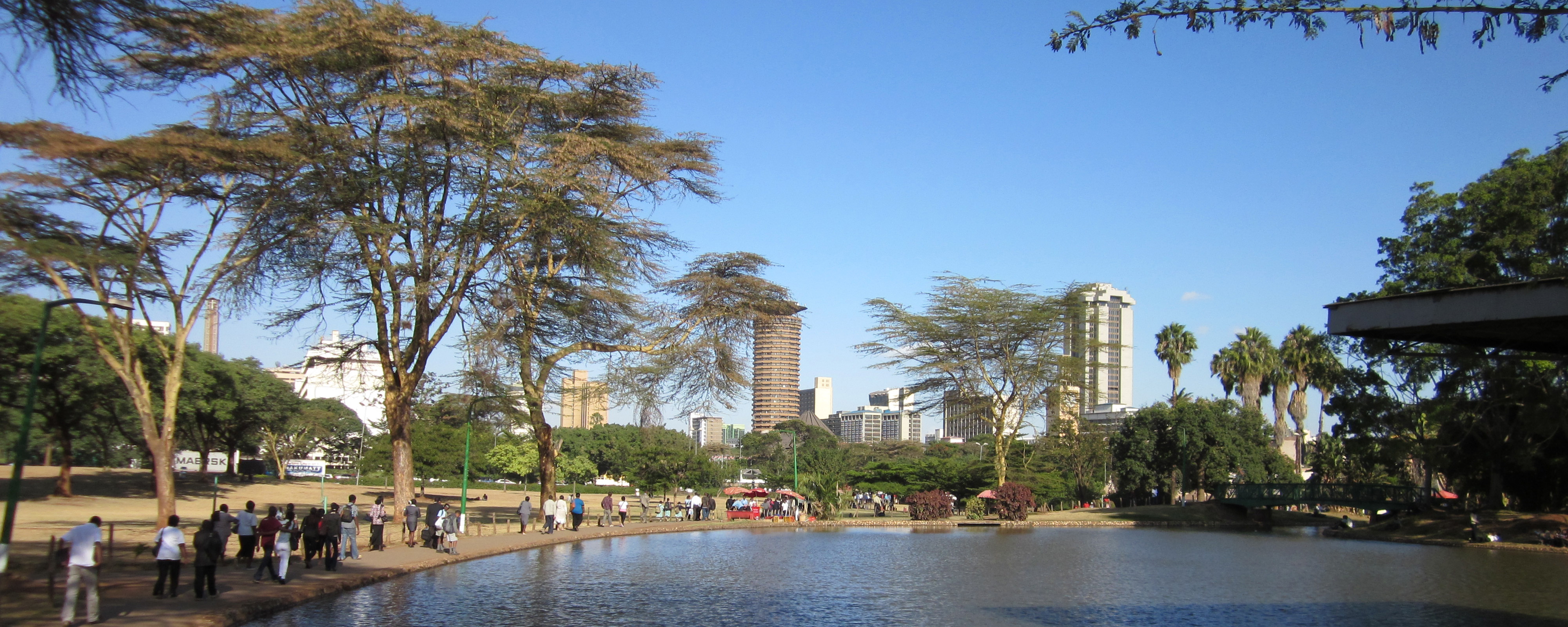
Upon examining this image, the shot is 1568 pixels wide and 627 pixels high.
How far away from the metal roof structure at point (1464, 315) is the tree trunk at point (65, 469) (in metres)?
45.1

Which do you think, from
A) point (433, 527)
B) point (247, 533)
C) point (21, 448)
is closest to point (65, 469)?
point (433, 527)

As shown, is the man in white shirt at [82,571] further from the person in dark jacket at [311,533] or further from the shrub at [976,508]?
the shrub at [976,508]

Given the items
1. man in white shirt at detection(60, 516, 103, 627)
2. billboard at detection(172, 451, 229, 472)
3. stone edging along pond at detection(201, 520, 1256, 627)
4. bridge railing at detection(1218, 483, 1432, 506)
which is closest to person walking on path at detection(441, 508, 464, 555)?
stone edging along pond at detection(201, 520, 1256, 627)

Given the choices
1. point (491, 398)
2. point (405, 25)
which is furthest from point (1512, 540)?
point (405, 25)

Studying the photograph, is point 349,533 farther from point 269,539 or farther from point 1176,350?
point 1176,350

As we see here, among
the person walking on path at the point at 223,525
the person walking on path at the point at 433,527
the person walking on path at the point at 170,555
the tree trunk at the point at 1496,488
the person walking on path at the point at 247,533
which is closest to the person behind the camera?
the person walking on path at the point at 170,555

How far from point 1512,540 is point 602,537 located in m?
29.7

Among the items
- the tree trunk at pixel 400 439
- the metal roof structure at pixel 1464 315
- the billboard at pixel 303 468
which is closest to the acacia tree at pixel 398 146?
the tree trunk at pixel 400 439

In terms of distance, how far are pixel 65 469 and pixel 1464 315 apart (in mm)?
47135

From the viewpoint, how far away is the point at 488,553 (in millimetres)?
23906

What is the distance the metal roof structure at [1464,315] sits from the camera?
9.84m

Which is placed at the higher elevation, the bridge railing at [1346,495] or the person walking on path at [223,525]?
the person walking on path at [223,525]

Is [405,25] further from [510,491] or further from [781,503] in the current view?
[510,491]

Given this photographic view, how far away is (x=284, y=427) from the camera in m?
61.8
